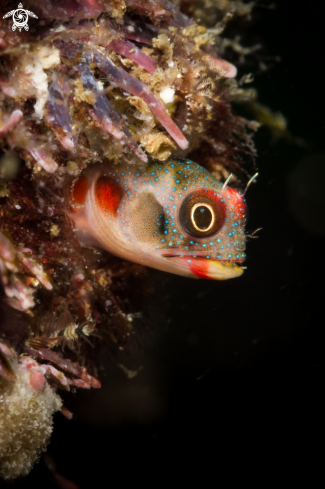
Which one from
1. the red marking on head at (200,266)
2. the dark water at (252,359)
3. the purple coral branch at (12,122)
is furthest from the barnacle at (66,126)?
the dark water at (252,359)

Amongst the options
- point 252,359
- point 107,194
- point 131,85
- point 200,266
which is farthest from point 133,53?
point 252,359

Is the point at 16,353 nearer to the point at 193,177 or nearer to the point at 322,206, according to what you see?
the point at 193,177

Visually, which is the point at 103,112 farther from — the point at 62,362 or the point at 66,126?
the point at 62,362

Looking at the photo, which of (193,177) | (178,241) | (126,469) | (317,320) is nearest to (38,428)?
(178,241)

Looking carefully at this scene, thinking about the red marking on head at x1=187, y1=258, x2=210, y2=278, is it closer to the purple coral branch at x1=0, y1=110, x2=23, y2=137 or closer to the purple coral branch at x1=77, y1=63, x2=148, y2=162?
the purple coral branch at x1=77, y1=63, x2=148, y2=162

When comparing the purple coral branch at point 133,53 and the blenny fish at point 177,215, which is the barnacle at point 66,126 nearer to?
the purple coral branch at point 133,53

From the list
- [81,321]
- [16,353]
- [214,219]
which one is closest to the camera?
[16,353]

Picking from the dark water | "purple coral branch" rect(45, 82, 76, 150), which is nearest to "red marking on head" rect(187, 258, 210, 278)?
"purple coral branch" rect(45, 82, 76, 150)
